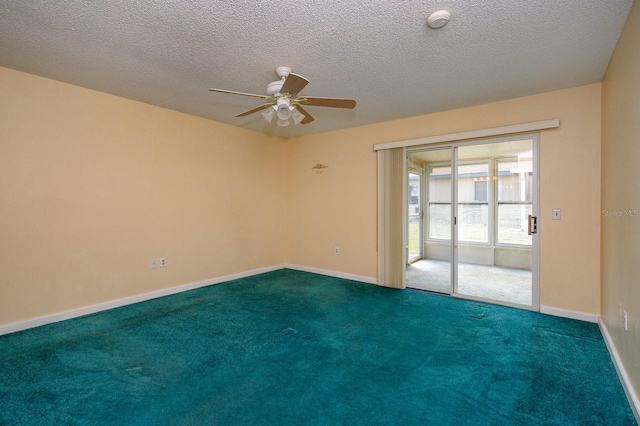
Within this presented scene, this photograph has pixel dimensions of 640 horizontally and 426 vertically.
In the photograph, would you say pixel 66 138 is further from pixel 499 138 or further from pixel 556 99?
pixel 556 99

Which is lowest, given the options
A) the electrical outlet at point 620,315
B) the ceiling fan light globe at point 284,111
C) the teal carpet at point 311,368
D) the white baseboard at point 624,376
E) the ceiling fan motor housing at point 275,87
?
the teal carpet at point 311,368

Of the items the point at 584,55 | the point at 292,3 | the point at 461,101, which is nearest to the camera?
the point at 292,3

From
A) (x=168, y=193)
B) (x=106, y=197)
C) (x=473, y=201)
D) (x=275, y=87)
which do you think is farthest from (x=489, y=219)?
(x=106, y=197)

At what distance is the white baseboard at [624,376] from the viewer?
5.88ft

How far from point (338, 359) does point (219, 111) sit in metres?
3.54

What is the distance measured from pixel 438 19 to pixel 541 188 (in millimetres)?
2473

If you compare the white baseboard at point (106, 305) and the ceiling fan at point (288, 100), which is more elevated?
the ceiling fan at point (288, 100)

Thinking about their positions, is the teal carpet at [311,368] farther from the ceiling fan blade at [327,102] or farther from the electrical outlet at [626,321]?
the ceiling fan blade at [327,102]

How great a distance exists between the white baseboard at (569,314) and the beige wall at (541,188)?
0.15 feet

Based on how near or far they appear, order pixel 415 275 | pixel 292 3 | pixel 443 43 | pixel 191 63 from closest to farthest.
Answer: pixel 292 3, pixel 443 43, pixel 191 63, pixel 415 275

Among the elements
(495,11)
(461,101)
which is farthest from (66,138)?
(461,101)

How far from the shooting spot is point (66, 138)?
10.8 ft

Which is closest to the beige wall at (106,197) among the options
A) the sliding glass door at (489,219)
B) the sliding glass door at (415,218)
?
the sliding glass door at (415,218)

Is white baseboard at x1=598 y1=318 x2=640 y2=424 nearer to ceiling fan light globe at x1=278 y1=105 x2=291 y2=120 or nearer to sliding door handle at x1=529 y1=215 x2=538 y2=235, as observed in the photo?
sliding door handle at x1=529 y1=215 x2=538 y2=235
